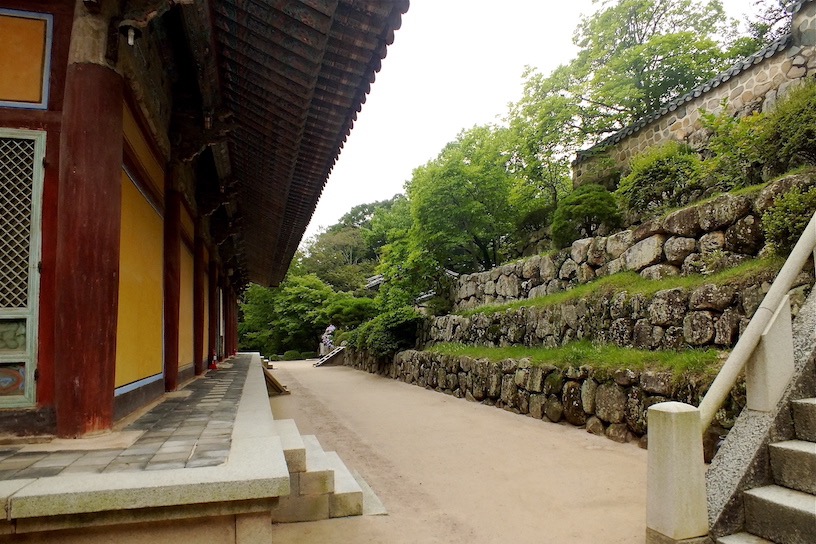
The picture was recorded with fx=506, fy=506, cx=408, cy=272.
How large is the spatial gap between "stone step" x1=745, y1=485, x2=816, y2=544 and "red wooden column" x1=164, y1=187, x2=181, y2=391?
5848mm

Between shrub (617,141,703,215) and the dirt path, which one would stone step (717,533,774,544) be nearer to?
the dirt path

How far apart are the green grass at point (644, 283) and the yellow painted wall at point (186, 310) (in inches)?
266

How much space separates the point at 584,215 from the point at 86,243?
395 inches

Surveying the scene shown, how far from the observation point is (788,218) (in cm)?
559

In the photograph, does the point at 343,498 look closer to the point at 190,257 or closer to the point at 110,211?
the point at 110,211

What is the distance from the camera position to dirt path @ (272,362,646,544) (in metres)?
3.93

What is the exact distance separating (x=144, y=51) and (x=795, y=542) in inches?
232

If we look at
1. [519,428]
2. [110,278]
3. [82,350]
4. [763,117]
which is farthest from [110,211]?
[763,117]

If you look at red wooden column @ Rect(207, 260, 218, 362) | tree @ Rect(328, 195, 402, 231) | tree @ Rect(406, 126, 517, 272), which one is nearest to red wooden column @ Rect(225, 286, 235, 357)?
red wooden column @ Rect(207, 260, 218, 362)

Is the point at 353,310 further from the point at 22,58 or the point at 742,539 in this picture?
the point at 742,539

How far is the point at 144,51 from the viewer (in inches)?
176

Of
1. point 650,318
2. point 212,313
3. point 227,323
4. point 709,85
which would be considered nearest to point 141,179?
point 650,318

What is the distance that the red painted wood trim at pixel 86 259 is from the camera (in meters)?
3.33

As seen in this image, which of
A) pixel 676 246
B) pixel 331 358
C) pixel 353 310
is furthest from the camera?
pixel 331 358
